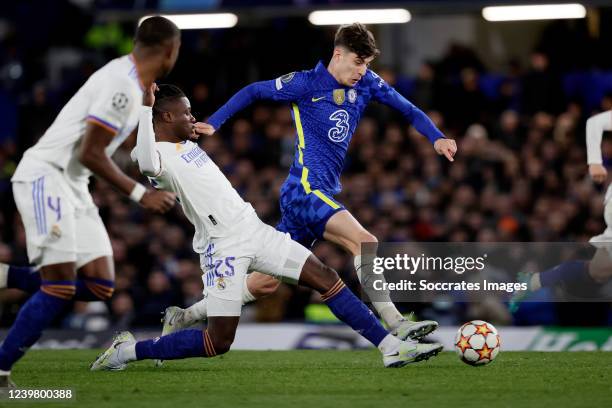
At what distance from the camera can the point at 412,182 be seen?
48.1ft

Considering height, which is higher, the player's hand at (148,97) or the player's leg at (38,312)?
the player's hand at (148,97)

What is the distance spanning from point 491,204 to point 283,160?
3.24 meters

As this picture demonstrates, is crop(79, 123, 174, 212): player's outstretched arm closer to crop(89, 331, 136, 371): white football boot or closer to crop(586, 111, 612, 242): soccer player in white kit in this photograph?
crop(89, 331, 136, 371): white football boot

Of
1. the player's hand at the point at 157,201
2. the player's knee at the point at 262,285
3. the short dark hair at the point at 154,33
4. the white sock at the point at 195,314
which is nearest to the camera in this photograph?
the player's hand at the point at 157,201

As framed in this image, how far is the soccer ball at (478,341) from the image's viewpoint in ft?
26.1

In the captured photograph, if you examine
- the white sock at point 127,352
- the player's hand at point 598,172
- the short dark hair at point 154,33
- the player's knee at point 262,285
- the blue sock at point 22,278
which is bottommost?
the white sock at point 127,352

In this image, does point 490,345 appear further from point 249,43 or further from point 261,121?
point 249,43

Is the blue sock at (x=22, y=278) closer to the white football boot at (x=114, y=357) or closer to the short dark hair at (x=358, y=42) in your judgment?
the white football boot at (x=114, y=357)

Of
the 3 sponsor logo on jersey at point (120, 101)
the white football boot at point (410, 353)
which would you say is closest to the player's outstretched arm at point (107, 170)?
the 3 sponsor logo on jersey at point (120, 101)

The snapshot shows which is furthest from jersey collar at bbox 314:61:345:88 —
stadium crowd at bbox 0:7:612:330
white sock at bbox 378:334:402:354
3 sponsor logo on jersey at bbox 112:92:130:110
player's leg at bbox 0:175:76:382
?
stadium crowd at bbox 0:7:612:330

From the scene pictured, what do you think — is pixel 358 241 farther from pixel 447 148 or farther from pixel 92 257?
pixel 92 257

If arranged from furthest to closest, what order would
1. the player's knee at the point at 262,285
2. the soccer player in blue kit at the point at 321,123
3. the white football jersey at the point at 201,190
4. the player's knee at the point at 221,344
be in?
the player's knee at the point at 262,285, the soccer player in blue kit at the point at 321,123, the white football jersey at the point at 201,190, the player's knee at the point at 221,344

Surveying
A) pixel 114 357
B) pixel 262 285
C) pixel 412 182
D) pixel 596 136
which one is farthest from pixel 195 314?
pixel 412 182

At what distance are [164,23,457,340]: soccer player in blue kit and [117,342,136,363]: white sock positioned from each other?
32.9 inches
